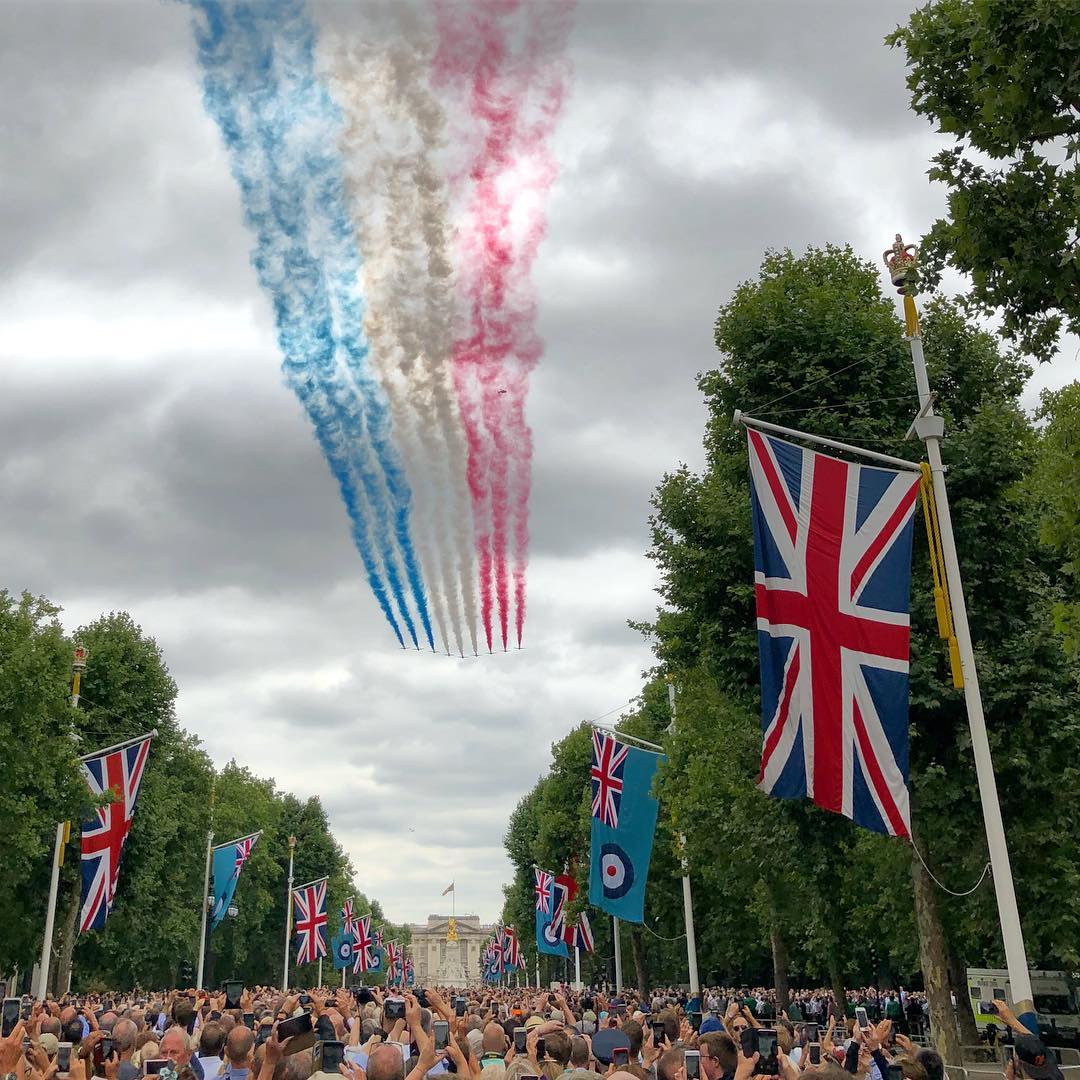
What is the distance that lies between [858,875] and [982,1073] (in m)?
12.0

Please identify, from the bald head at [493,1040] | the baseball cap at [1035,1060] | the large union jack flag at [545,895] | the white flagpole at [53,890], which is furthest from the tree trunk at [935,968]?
the large union jack flag at [545,895]

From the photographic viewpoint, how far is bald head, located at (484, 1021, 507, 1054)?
9625 mm

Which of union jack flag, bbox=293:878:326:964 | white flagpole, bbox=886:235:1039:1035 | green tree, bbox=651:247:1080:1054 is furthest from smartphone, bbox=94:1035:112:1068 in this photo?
union jack flag, bbox=293:878:326:964

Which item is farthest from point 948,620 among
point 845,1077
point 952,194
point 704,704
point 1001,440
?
point 704,704

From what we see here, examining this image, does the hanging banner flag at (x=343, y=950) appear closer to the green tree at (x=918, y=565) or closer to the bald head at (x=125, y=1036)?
the green tree at (x=918, y=565)

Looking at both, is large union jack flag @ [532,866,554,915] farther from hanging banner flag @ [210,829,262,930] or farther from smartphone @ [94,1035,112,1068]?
smartphone @ [94,1035,112,1068]

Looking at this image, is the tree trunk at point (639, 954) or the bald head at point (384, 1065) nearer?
the bald head at point (384, 1065)

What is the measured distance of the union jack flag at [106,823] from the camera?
34.4 meters

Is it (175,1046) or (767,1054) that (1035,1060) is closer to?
(767,1054)

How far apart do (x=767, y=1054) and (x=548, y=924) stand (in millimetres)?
47408

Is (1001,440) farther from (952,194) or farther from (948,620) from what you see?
(952,194)

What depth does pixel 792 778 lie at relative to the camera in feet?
42.6

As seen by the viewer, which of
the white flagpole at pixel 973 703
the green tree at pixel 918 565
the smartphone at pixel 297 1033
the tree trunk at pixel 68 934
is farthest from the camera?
the tree trunk at pixel 68 934

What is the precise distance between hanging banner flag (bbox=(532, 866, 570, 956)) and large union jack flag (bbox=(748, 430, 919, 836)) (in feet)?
136
